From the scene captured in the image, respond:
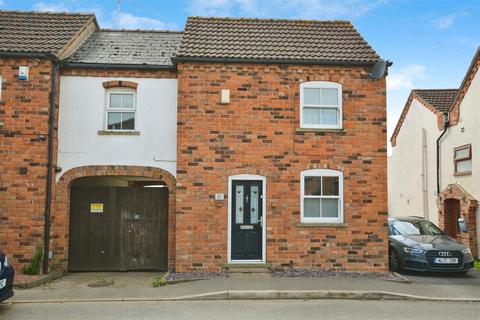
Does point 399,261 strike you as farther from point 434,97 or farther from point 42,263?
point 434,97

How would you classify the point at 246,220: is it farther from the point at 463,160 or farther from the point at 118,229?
the point at 463,160

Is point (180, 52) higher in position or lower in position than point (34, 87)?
higher

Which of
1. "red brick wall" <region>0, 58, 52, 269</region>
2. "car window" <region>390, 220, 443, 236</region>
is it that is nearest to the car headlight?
"car window" <region>390, 220, 443, 236</region>

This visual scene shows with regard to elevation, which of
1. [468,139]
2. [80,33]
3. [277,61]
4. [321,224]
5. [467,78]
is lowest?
[321,224]

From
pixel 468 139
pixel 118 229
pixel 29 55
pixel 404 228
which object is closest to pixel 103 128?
pixel 29 55

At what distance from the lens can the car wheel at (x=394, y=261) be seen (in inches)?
476

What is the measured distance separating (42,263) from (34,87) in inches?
172

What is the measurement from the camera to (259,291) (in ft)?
29.6

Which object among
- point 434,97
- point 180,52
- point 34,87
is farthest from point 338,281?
point 434,97

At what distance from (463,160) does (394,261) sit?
6134 millimetres

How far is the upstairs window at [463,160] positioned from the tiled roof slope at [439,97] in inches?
89.5

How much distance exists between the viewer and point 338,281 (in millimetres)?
10055

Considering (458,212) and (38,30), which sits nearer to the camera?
(38,30)

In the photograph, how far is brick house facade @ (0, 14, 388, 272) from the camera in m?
11.2
